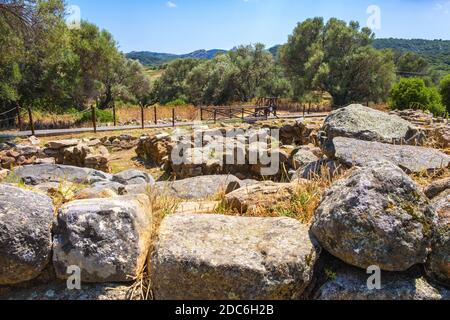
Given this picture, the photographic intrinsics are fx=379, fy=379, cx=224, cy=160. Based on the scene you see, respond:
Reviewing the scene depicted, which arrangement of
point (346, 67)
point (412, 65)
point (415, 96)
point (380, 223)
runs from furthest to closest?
point (412, 65) < point (346, 67) < point (415, 96) < point (380, 223)

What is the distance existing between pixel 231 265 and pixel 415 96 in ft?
66.7

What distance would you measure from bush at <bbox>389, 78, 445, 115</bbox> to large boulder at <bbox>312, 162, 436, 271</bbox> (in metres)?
19.0

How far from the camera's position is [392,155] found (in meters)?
3.70

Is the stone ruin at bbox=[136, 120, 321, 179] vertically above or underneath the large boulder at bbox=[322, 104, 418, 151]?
underneath

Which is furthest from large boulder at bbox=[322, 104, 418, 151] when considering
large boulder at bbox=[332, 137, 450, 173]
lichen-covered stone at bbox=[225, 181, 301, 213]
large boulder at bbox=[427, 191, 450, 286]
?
large boulder at bbox=[427, 191, 450, 286]

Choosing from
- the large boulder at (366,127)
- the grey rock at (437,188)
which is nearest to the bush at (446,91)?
the large boulder at (366,127)

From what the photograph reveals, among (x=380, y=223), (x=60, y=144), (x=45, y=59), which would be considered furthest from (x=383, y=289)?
(x=45, y=59)

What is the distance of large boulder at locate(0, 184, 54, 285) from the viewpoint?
2068mm

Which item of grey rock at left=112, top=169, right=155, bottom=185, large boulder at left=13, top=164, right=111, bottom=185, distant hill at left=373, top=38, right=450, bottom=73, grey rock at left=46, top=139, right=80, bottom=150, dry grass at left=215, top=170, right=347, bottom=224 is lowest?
grey rock at left=112, top=169, right=155, bottom=185

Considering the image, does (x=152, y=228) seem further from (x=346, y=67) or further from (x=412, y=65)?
(x=412, y=65)

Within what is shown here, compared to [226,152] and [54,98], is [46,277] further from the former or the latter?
[54,98]

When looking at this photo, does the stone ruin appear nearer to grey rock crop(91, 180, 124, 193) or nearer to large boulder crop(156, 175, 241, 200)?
large boulder crop(156, 175, 241, 200)

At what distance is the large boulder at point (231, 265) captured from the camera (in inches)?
81.1

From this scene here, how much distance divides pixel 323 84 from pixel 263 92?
5.33 metres
